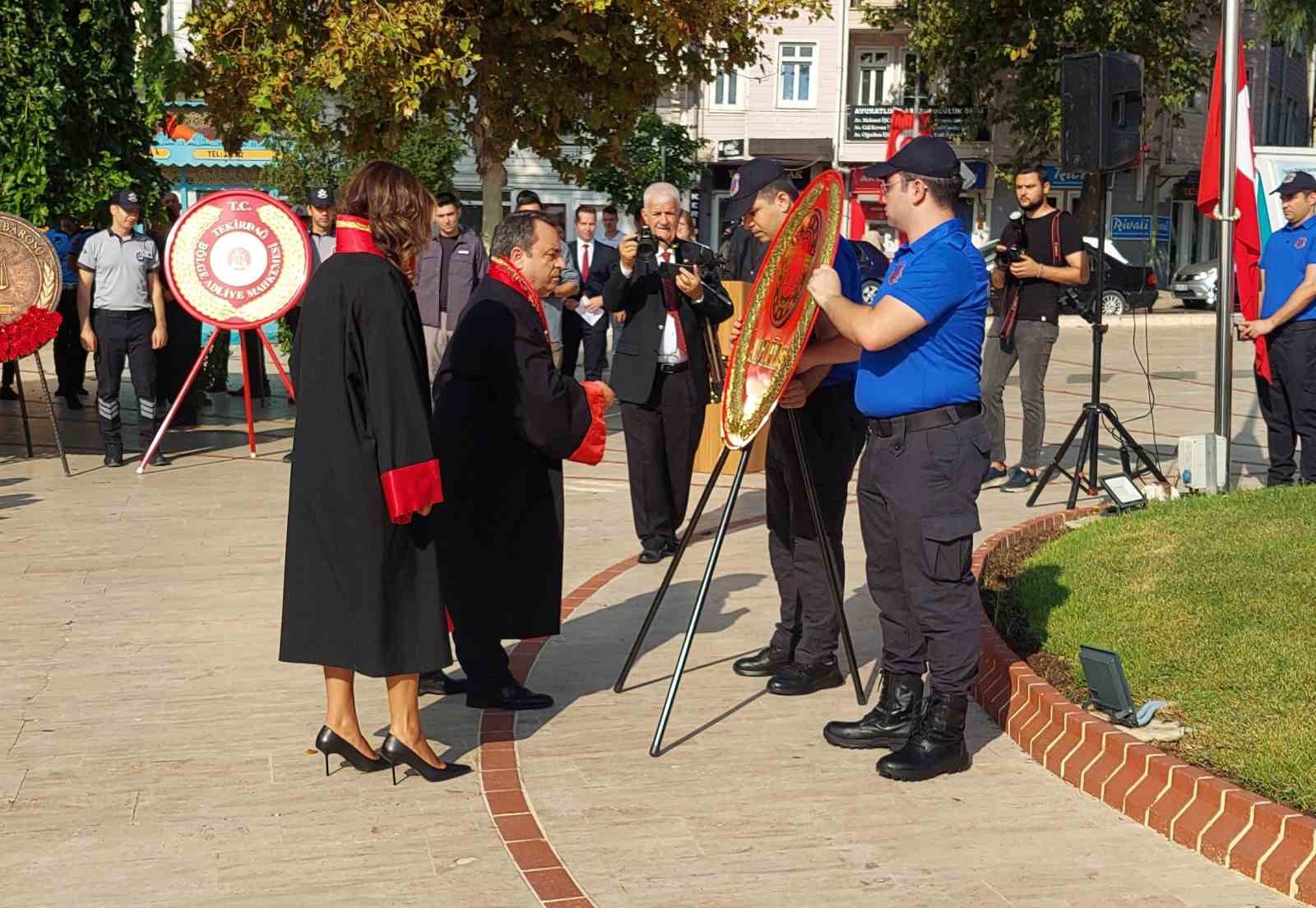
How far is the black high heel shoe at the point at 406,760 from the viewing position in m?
5.65

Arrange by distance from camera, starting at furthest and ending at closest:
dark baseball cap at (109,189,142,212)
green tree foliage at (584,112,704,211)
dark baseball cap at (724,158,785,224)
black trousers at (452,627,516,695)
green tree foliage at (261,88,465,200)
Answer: green tree foliage at (584,112,704,211) → green tree foliage at (261,88,465,200) → dark baseball cap at (109,189,142,212) → dark baseball cap at (724,158,785,224) → black trousers at (452,627,516,695)

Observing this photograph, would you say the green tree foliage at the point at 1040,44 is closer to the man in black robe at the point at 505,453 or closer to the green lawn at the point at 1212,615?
the green lawn at the point at 1212,615

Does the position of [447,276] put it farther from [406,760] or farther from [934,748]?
[934,748]

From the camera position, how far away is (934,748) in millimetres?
5762

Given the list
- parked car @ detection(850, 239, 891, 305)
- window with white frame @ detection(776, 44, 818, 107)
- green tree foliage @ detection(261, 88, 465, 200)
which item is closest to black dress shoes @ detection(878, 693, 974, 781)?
parked car @ detection(850, 239, 891, 305)

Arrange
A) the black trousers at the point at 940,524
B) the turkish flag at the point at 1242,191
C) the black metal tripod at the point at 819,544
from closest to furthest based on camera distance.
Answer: the black trousers at the point at 940,524 → the black metal tripod at the point at 819,544 → the turkish flag at the point at 1242,191

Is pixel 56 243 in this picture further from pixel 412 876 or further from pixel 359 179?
pixel 412 876

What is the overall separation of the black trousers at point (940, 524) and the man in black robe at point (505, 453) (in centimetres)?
128

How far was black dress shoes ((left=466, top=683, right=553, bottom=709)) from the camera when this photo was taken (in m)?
6.62

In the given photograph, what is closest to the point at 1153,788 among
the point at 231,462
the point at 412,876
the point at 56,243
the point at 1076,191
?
the point at 412,876

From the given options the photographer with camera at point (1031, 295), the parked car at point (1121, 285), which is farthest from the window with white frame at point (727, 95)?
the photographer with camera at point (1031, 295)

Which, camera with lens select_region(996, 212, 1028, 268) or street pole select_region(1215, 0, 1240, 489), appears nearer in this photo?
street pole select_region(1215, 0, 1240, 489)

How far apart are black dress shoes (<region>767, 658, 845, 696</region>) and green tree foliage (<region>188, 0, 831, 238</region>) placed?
933 cm

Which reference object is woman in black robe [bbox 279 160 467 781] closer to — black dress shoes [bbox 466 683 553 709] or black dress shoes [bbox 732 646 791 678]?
black dress shoes [bbox 466 683 553 709]
